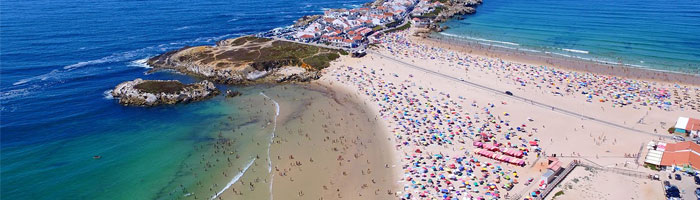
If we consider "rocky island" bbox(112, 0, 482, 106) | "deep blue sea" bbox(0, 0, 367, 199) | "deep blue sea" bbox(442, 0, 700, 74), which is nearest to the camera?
"deep blue sea" bbox(0, 0, 367, 199)

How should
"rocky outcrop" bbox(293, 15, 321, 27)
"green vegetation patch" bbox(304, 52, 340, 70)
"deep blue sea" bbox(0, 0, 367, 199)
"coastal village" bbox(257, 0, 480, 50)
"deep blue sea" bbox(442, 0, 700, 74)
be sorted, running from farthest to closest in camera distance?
1. "rocky outcrop" bbox(293, 15, 321, 27)
2. "coastal village" bbox(257, 0, 480, 50)
3. "deep blue sea" bbox(442, 0, 700, 74)
4. "green vegetation patch" bbox(304, 52, 340, 70)
5. "deep blue sea" bbox(0, 0, 367, 199)

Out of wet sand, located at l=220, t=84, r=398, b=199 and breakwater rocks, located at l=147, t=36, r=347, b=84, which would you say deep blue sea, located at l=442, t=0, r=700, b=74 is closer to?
breakwater rocks, located at l=147, t=36, r=347, b=84

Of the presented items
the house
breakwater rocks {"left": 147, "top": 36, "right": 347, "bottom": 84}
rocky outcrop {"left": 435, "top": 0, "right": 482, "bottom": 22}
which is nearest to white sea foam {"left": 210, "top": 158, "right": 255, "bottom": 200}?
breakwater rocks {"left": 147, "top": 36, "right": 347, "bottom": 84}

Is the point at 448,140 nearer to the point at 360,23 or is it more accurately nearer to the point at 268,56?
the point at 268,56

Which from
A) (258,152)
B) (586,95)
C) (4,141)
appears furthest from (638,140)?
(4,141)

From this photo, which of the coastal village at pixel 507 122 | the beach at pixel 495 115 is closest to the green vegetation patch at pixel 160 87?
the coastal village at pixel 507 122

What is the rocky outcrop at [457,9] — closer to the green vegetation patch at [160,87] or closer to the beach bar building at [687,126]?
the beach bar building at [687,126]

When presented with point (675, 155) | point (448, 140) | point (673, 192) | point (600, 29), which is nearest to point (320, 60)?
point (448, 140)

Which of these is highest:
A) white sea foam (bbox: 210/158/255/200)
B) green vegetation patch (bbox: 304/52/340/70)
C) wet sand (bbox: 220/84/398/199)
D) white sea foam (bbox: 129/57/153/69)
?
green vegetation patch (bbox: 304/52/340/70)
